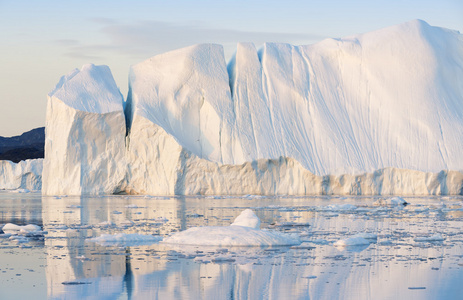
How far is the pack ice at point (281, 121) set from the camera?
2472 cm

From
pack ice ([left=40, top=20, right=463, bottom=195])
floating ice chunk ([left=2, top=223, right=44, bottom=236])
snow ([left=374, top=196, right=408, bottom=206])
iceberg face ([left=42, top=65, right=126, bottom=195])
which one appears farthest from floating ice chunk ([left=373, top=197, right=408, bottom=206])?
iceberg face ([left=42, top=65, right=126, bottom=195])

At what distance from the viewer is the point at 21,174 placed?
39.1 metres

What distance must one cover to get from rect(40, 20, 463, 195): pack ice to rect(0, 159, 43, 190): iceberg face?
1313 centimetres

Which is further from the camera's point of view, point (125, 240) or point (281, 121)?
point (281, 121)

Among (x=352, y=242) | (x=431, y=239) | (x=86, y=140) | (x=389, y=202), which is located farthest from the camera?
(x=86, y=140)

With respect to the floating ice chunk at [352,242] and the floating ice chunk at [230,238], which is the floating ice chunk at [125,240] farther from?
the floating ice chunk at [352,242]

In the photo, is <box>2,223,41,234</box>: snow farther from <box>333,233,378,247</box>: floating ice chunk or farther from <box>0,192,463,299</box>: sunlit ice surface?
<box>333,233,378,247</box>: floating ice chunk

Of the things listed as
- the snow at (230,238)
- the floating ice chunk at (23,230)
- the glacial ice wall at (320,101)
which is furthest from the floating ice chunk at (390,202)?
the floating ice chunk at (23,230)

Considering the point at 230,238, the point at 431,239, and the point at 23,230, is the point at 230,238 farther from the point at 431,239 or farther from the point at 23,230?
the point at 23,230

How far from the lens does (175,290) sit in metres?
5.09

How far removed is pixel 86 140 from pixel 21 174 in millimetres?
15333

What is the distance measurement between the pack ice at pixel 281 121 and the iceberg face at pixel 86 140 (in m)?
0.05

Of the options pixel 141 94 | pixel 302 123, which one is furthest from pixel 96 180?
pixel 302 123

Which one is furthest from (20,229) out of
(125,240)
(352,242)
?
(352,242)
